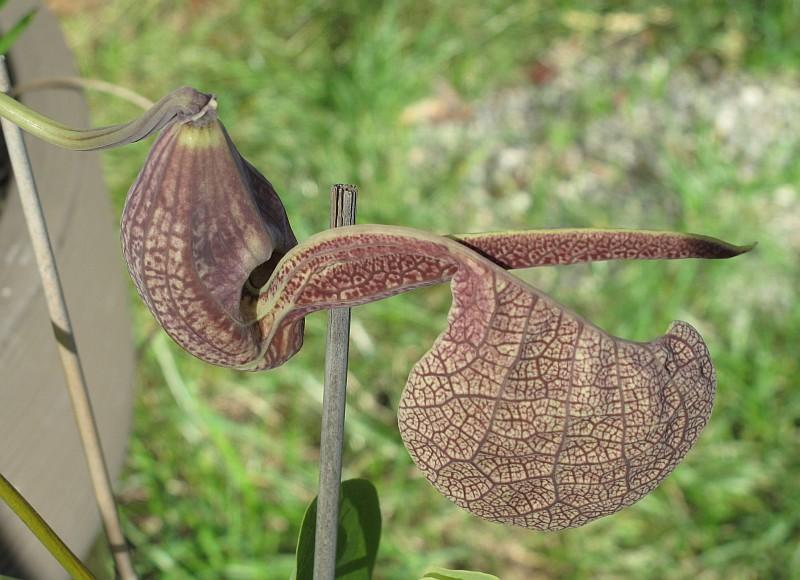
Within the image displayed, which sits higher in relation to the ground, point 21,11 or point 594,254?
point 21,11

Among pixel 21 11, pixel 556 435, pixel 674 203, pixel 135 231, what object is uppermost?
pixel 21 11

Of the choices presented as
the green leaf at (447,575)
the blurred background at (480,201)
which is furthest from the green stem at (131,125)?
the blurred background at (480,201)

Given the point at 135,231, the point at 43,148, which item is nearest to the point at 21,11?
the point at 43,148

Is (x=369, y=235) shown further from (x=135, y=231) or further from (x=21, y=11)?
(x=21, y=11)

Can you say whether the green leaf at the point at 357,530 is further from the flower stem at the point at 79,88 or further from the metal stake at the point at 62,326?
the flower stem at the point at 79,88

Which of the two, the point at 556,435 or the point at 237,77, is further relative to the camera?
the point at 237,77

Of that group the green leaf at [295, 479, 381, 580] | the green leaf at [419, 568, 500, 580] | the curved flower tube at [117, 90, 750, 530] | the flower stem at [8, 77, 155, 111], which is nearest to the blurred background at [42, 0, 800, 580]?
the flower stem at [8, 77, 155, 111]

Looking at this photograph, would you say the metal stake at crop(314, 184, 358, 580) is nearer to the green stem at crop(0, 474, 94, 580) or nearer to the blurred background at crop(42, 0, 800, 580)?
the green stem at crop(0, 474, 94, 580)
